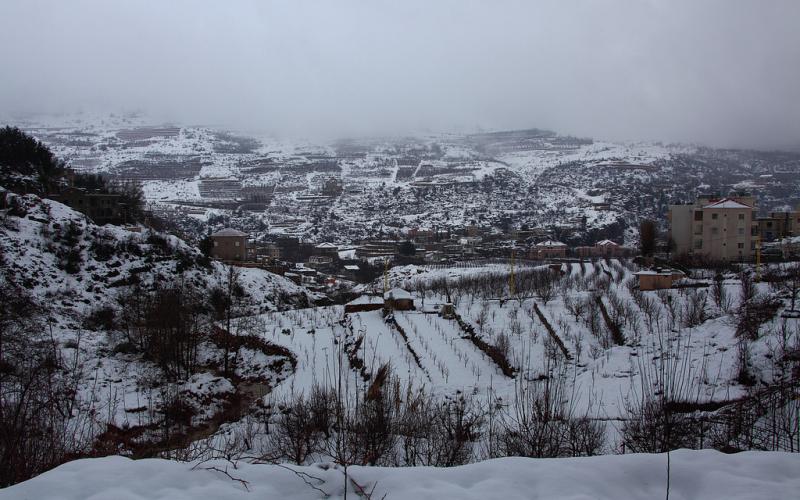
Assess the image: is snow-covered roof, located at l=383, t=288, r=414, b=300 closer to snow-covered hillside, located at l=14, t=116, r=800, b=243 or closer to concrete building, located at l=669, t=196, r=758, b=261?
concrete building, located at l=669, t=196, r=758, b=261

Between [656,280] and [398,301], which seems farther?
[398,301]

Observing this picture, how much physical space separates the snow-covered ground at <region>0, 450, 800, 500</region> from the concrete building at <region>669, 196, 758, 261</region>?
31.4 m

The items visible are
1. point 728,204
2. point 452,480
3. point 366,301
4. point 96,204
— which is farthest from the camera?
point 96,204

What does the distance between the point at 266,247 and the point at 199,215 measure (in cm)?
2314

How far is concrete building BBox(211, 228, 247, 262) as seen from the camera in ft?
129

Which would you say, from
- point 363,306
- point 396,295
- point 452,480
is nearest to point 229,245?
point 363,306

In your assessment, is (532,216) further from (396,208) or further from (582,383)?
(582,383)

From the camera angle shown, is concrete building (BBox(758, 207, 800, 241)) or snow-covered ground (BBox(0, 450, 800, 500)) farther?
concrete building (BBox(758, 207, 800, 241))

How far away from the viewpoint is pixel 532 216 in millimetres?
80688

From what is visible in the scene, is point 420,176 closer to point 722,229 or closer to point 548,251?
point 548,251

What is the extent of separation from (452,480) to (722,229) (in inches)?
1314

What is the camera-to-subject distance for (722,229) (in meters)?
30.0

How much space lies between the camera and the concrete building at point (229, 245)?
129ft

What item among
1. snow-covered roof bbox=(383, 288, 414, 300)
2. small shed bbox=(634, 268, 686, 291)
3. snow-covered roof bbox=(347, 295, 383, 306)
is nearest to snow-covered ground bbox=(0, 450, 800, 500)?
snow-covered roof bbox=(383, 288, 414, 300)
